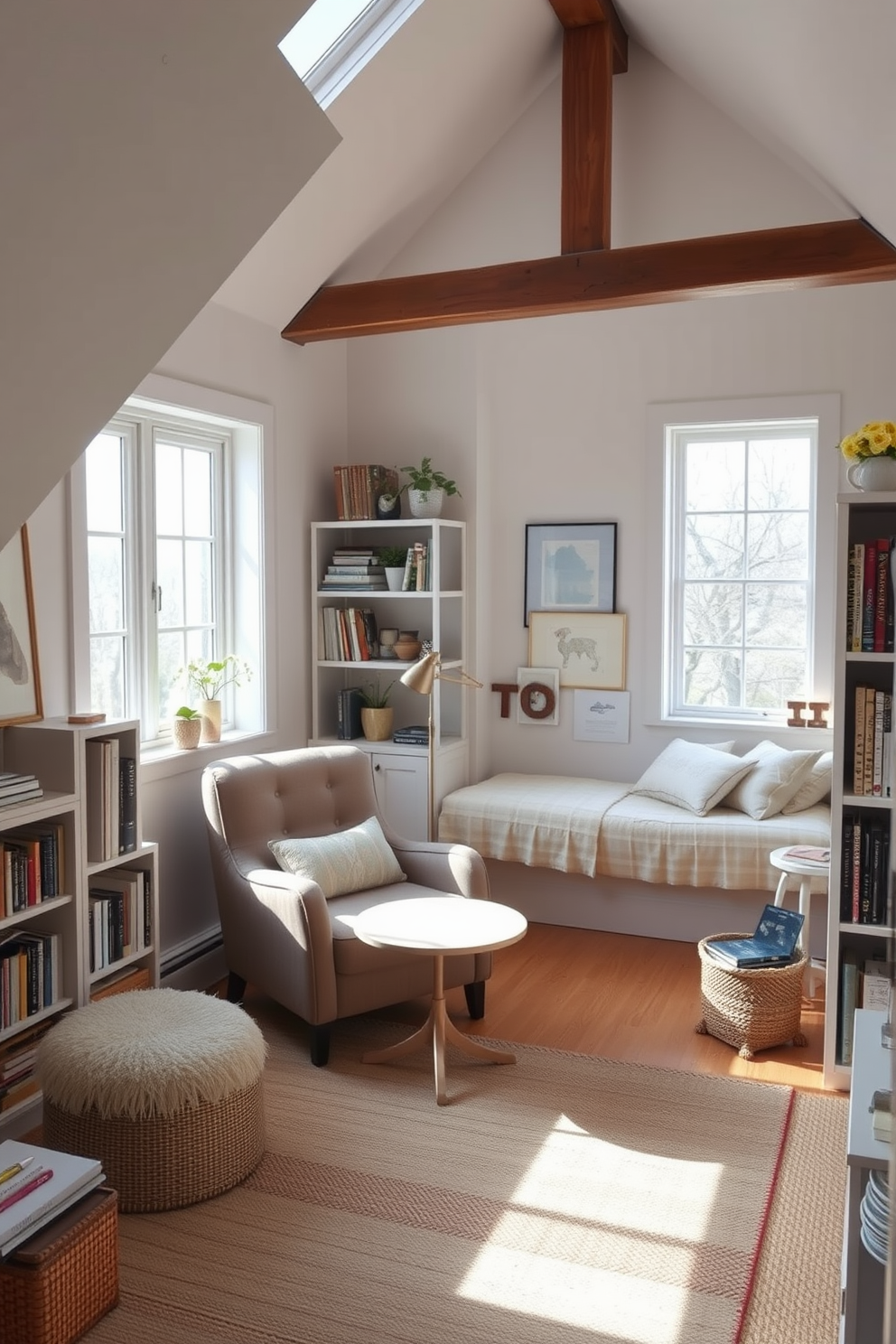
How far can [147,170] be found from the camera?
3.04 ft

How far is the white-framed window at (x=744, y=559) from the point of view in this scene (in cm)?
470

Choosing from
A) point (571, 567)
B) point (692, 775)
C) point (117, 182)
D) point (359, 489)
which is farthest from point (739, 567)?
point (117, 182)

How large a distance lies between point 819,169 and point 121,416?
2.58 meters

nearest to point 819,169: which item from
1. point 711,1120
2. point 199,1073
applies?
point 711,1120

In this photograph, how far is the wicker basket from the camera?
3533mm

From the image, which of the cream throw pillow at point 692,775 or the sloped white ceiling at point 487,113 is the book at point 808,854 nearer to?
the cream throw pillow at point 692,775

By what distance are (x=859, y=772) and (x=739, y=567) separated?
1.81m

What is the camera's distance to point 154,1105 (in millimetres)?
2598

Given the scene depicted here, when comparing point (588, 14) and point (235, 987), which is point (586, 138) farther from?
point (235, 987)

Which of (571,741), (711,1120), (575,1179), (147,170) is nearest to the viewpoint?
(147,170)

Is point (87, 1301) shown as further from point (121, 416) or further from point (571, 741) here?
point (571, 741)

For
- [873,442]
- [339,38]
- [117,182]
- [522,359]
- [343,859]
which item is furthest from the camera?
[522,359]

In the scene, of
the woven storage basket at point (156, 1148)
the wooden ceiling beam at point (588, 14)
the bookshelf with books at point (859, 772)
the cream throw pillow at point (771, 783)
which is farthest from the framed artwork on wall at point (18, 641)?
the wooden ceiling beam at point (588, 14)

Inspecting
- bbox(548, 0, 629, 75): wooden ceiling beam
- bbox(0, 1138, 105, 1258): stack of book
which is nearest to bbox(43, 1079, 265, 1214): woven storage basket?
bbox(0, 1138, 105, 1258): stack of book
